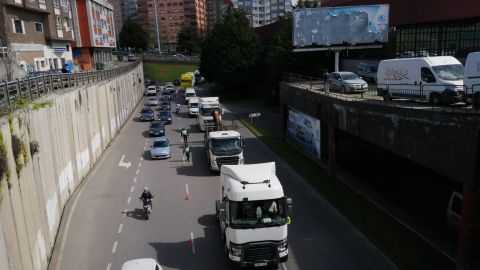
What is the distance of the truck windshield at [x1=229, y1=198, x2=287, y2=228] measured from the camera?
14.1 meters

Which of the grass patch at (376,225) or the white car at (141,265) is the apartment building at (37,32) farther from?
the white car at (141,265)

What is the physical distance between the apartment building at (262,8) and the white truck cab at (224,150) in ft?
531

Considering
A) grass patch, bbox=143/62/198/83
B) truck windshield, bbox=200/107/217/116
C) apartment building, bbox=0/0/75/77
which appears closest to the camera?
apartment building, bbox=0/0/75/77

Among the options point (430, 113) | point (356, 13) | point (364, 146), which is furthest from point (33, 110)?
point (356, 13)

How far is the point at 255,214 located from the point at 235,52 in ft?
179

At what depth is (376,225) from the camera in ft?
60.8

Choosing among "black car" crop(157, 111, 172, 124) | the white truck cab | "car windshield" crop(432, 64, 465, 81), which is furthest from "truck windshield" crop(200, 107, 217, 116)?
"car windshield" crop(432, 64, 465, 81)

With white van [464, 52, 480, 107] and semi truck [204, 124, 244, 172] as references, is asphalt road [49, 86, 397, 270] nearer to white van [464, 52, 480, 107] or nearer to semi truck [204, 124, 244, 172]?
semi truck [204, 124, 244, 172]

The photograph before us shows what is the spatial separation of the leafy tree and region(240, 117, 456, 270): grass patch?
39216mm

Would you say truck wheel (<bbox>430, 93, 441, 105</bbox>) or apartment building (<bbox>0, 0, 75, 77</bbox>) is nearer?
truck wheel (<bbox>430, 93, 441, 105</bbox>)

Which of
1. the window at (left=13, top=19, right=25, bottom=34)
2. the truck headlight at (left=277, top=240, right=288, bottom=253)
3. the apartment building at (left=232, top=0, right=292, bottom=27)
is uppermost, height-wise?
the apartment building at (left=232, top=0, right=292, bottom=27)

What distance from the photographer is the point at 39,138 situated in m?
16.8

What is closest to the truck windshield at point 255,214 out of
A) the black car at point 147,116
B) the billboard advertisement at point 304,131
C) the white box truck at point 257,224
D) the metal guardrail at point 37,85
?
the white box truck at point 257,224

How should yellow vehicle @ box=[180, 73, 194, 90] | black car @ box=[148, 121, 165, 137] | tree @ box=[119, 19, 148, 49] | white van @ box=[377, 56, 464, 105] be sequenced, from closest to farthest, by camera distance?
white van @ box=[377, 56, 464, 105] < black car @ box=[148, 121, 165, 137] < yellow vehicle @ box=[180, 73, 194, 90] < tree @ box=[119, 19, 148, 49]
